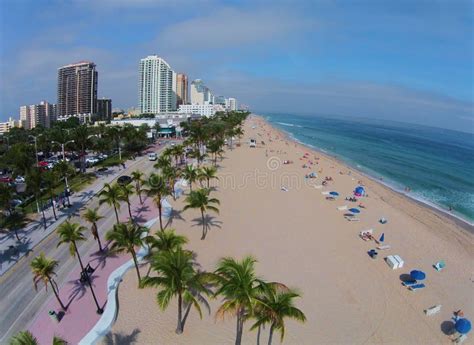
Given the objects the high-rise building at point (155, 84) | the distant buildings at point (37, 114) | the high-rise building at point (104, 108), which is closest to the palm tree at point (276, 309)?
the high-rise building at point (104, 108)

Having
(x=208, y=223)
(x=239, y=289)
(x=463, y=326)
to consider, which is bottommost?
(x=463, y=326)

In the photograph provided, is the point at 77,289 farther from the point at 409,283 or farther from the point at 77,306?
the point at 409,283

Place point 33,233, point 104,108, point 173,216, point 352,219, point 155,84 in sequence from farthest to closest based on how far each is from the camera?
point 155,84 → point 104,108 → point 352,219 → point 173,216 → point 33,233

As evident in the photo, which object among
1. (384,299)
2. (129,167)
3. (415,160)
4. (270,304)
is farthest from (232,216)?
(415,160)

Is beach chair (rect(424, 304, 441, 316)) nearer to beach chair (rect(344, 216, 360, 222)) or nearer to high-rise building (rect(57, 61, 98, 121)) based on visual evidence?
beach chair (rect(344, 216, 360, 222))

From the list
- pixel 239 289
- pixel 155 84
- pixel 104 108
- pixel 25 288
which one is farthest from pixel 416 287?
pixel 155 84

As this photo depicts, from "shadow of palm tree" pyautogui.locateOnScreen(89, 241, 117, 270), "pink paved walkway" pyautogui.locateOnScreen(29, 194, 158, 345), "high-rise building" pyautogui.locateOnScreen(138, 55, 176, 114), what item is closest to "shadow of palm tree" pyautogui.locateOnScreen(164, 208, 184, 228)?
"shadow of palm tree" pyautogui.locateOnScreen(89, 241, 117, 270)

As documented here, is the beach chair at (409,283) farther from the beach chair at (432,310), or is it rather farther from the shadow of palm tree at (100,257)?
the shadow of palm tree at (100,257)
